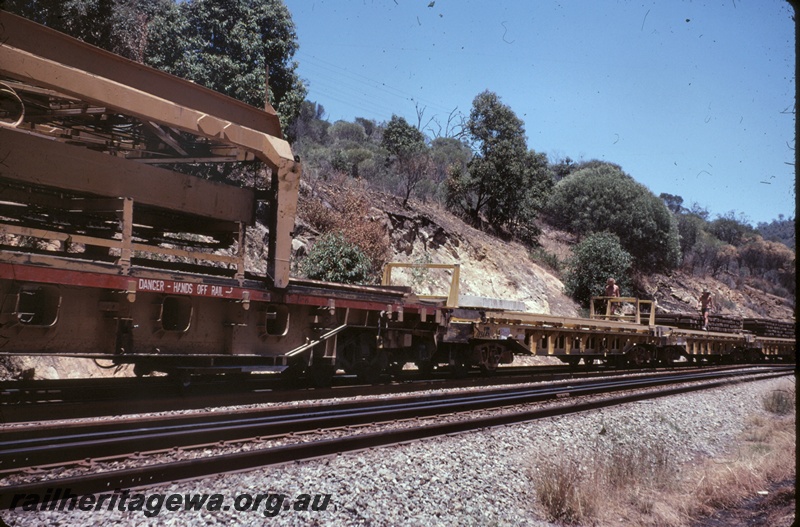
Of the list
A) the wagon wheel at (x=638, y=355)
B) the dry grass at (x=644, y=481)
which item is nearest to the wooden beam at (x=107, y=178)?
the dry grass at (x=644, y=481)

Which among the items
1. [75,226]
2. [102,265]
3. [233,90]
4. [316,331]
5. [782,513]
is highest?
[233,90]

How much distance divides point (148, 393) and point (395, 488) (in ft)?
15.2

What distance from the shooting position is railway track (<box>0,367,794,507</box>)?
4949 millimetres

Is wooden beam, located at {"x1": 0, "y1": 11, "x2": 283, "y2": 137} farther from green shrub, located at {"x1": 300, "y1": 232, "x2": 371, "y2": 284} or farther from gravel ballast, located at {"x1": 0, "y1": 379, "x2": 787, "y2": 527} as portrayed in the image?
green shrub, located at {"x1": 300, "y1": 232, "x2": 371, "y2": 284}

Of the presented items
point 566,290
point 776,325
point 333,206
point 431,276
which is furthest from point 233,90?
point 776,325

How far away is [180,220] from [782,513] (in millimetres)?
8455

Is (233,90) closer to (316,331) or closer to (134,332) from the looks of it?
(316,331)

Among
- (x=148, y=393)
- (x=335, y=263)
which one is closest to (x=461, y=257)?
(x=335, y=263)

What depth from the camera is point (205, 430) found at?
6.27 metres

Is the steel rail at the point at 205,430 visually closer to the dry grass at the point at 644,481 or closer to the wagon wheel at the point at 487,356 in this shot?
the dry grass at the point at 644,481

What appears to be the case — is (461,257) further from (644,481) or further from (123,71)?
(123,71)

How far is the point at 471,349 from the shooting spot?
14.1 metres

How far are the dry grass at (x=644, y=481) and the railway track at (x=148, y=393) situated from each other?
3982mm

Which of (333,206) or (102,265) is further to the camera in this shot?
(333,206)
